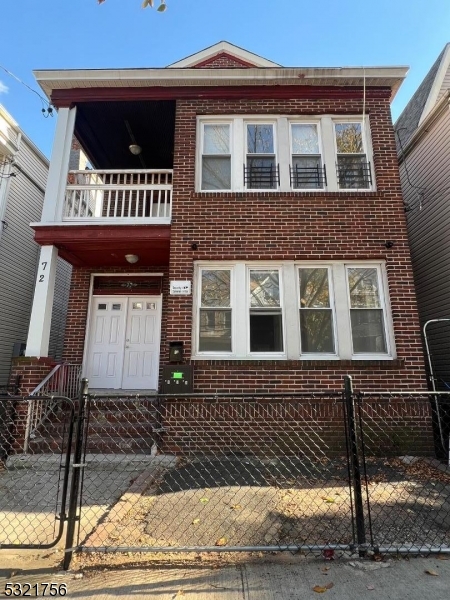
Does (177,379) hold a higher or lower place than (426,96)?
lower

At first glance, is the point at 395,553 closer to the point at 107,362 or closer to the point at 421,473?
the point at 421,473

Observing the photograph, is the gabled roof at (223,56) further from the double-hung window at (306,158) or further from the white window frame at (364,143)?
the white window frame at (364,143)

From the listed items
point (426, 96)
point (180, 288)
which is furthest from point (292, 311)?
point (426, 96)

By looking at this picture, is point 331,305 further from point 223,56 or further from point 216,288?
point 223,56

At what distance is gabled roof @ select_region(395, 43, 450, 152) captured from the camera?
30.7ft

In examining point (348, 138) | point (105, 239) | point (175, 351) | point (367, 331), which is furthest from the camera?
point (348, 138)

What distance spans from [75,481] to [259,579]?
1570 mm

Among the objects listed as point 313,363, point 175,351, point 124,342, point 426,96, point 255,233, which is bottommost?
point 313,363

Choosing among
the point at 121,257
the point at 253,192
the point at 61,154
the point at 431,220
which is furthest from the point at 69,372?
the point at 431,220

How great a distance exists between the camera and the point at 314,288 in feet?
23.0

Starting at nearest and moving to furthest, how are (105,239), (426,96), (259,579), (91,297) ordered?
(259,579)
(105,239)
(91,297)
(426,96)

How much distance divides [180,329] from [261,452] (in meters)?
2.51

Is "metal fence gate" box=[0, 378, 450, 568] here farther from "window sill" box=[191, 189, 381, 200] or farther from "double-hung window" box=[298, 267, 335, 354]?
"window sill" box=[191, 189, 381, 200]

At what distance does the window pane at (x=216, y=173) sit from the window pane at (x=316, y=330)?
3088 mm
